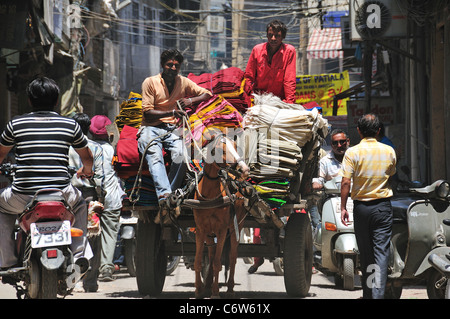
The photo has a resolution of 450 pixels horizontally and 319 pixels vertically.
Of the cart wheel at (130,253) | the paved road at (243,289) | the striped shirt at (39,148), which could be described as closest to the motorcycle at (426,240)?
the paved road at (243,289)

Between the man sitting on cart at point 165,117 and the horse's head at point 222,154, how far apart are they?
0.59m

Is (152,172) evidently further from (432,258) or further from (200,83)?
Answer: (432,258)

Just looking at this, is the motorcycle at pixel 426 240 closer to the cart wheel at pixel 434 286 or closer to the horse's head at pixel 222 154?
the cart wheel at pixel 434 286

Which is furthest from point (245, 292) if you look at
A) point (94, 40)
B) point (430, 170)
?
point (94, 40)

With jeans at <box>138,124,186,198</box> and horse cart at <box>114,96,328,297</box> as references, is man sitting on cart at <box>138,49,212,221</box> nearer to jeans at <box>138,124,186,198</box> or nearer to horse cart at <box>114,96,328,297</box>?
jeans at <box>138,124,186,198</box>

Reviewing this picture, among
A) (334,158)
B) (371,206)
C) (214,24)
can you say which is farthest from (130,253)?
(214,24)

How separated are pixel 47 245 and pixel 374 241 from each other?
3128 millimetres

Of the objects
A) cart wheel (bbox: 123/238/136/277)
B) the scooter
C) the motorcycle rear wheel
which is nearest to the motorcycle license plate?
the motorcycle rear wheel

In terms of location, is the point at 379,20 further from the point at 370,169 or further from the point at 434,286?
the point at 434,286

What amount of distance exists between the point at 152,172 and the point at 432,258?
3043 millimetres

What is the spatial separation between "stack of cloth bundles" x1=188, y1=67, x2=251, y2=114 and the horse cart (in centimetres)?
30

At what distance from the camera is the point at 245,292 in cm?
993

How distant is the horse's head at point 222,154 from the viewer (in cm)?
837

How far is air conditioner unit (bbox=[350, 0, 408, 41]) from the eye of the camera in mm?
17719
